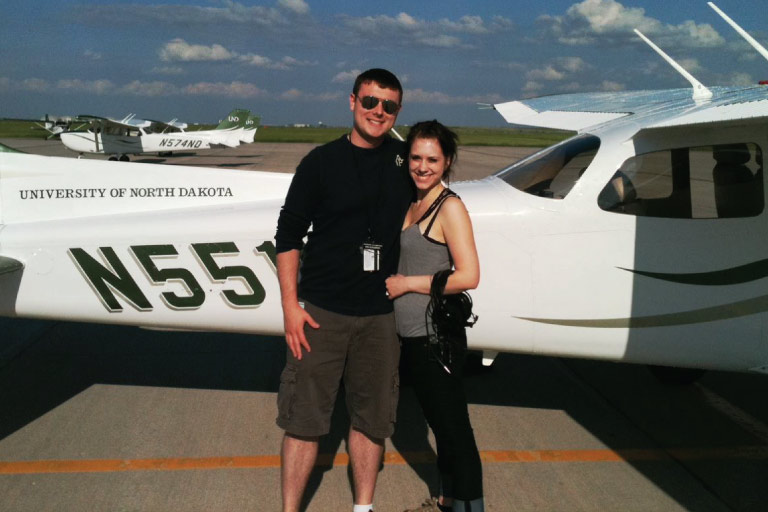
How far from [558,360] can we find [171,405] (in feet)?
9.71

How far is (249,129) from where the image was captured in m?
32.0

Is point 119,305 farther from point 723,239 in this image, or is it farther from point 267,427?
point 723,239

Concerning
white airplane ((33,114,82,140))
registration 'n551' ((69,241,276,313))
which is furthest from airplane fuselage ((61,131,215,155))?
registration 'n551' ((69,241,276,313))

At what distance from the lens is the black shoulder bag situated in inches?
87.2

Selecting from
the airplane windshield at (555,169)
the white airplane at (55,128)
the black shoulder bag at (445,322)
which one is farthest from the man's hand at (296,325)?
the white airplane at (55,128)

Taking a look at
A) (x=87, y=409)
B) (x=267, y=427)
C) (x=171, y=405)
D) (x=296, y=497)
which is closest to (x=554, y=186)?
(x=296, y=497)

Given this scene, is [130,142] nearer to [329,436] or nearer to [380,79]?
[329,436]

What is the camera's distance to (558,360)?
195 inches

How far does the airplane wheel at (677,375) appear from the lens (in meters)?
4.30

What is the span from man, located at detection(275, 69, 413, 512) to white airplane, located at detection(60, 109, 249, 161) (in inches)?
1032

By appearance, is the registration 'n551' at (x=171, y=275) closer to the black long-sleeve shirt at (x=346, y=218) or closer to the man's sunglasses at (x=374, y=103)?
the black long-sleeve shirt at (x=346, y=218)

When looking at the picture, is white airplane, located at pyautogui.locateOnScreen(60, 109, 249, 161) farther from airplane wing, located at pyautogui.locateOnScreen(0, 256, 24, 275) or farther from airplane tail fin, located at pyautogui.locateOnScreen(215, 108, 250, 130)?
airplane wing, located at pyautogui.locateOnScreen(0, 256, 24, 275)

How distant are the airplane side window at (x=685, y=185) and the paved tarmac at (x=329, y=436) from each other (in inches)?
54.3

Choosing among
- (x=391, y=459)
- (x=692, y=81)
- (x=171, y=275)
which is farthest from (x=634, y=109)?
(x=171, y=275)
